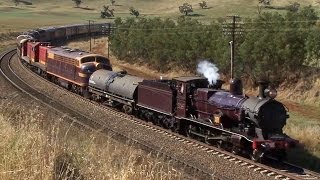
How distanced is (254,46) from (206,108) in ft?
76.3

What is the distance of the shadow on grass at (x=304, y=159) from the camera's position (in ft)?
63.5

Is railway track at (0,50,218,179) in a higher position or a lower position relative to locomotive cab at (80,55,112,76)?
lower

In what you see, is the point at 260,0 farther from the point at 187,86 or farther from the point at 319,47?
the point at 187,86

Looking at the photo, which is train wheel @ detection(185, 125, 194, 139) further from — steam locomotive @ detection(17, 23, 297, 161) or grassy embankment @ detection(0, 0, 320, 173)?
grassy embankment @ detection(0, 0, 320, 173)

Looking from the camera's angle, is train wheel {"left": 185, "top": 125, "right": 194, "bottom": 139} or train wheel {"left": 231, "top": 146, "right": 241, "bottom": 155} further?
train wheel {"left": 185, "top": 125, "right": 194, "bottom": 139}

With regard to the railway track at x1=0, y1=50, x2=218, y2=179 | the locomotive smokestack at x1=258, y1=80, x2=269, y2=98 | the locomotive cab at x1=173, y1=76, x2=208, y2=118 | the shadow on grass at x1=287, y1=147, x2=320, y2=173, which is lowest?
the shadow on grass at x1=287, y1=147, x2=320, y2=173

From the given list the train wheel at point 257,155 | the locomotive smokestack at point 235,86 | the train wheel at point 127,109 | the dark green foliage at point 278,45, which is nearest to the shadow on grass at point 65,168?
the train wheel at point 257,155

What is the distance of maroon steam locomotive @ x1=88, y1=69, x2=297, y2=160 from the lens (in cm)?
1784

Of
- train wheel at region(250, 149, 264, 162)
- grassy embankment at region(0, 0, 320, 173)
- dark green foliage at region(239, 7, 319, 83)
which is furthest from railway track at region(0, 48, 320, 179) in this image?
dark green foliage at region(239, 7, 319, 83)

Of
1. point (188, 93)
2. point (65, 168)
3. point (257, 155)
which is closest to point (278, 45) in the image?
point (188, 93)

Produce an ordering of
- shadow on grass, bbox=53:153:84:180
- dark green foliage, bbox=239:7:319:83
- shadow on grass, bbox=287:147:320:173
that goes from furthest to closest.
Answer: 1. dark green foliage, bbox=239:7:319:83
2. shadow on grass, bbox=287:147:320:173
3. shadow on grass, bbox=53:153:84:180

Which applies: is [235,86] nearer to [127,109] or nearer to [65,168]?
[127,109]

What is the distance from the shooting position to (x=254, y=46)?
4253 cm

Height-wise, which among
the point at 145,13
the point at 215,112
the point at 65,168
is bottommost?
the point at 215,112
